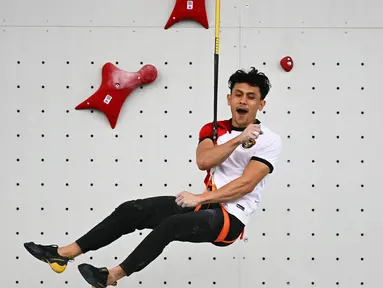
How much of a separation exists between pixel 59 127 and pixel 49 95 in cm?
21

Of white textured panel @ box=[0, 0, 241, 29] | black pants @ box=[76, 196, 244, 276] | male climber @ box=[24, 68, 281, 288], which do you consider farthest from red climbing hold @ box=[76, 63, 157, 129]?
black pants @ box=[76, 196, 244, 276]

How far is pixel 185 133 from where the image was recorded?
5.10m

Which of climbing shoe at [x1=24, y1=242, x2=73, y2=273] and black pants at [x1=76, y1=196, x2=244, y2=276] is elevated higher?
black pants at [x1=76, y1=196, x2=244, y2=276]

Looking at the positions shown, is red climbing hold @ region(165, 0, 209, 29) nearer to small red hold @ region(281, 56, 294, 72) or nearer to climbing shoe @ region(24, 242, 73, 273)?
small red hold @ region(281, 56, 294, 72)

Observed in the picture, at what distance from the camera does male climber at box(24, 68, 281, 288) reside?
355 cm

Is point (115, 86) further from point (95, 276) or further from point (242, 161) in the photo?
point (95, 276)

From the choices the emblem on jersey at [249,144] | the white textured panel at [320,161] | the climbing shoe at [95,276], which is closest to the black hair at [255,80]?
the emblem on jersey at [249,144]

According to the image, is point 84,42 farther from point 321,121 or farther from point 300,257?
point 300,257

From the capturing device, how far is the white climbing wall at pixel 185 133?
5090 millimetres

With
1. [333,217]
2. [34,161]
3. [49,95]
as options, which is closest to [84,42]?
[49,95]

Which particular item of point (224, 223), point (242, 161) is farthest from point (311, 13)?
point (224, 223)

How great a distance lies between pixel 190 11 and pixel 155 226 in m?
1.76

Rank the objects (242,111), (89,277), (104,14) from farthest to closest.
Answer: (104,14), (242,111), (89,277)

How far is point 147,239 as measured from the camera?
11.6 ft
